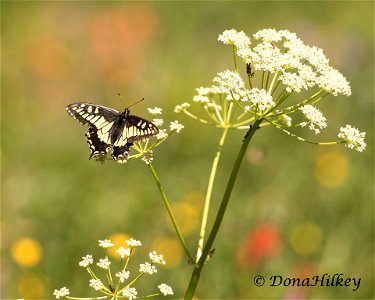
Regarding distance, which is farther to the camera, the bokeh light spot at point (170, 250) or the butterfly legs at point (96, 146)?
the bokeh light spot at point (170, 250)

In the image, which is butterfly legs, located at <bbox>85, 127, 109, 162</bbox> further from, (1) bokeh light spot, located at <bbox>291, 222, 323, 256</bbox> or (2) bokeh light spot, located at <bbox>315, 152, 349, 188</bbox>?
(2) bokeh light spot, located at <bbox>315, 152, 349, 188</bbox>

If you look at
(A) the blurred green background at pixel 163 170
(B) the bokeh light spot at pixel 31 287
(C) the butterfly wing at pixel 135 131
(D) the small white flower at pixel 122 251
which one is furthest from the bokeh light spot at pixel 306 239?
(D) the small white flower at pixel 122 251

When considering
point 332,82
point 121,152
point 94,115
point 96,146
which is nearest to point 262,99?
point 332,82

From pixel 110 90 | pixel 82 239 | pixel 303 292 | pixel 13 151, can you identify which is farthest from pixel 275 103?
pixel 110 90

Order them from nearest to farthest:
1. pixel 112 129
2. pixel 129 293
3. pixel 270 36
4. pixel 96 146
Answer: pixel 129 293, pixel 270 36, pixel 96 146, pixel 112 129

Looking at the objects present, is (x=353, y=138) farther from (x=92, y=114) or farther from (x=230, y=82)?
(x=92, y=114)

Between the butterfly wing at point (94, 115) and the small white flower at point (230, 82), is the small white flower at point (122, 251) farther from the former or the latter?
the butterfly wing at point (94, 115)

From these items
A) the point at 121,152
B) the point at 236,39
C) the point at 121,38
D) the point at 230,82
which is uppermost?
the point at 121,38
